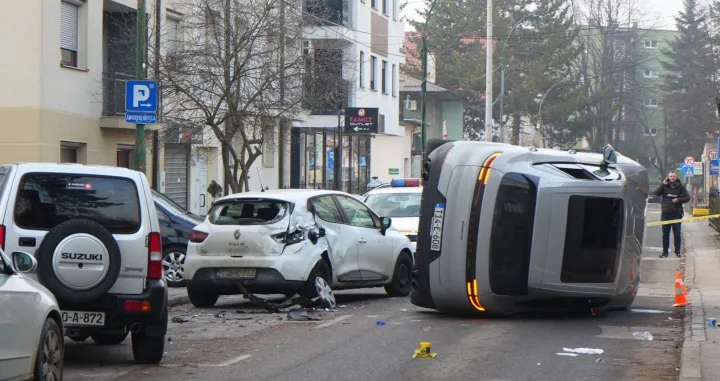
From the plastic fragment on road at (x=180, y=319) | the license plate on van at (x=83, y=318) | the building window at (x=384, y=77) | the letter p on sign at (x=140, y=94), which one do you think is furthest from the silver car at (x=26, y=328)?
the building window at (x=384, y=77)

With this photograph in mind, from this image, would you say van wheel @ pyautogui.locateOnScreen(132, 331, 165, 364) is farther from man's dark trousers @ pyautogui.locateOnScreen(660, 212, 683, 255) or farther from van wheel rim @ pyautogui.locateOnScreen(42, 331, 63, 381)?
man's dark trousers @ pyautogui.locateOnScreen(660, 212, 683, 255)

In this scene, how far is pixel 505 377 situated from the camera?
9.66 meters

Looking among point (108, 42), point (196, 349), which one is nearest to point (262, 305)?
point (196, 349)

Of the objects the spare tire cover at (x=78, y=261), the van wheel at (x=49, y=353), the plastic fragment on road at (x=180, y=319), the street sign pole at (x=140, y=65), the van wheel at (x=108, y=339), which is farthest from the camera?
the street sign pole at (x=140, y=65)

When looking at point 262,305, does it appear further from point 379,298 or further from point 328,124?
point 328,124

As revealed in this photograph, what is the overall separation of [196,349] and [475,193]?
12.5 feet

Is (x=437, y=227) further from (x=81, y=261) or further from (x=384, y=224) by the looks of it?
(x=81, y=261)

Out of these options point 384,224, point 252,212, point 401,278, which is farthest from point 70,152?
point 252,212

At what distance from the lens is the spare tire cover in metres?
9.40

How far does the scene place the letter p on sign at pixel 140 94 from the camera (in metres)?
19.0

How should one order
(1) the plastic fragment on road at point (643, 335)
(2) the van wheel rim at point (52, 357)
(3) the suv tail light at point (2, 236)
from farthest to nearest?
(1) the plastic fragment on road at point (643, 335) → (3) the suv tail light at point (2, 236) → (2) the van wheel rim at point (52, 357)

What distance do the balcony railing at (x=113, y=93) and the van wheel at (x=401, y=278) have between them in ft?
39.3

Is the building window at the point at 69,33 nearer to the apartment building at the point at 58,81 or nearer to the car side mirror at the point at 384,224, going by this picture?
the apartment building at the point at 58,81

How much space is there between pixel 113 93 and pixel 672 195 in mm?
13186
